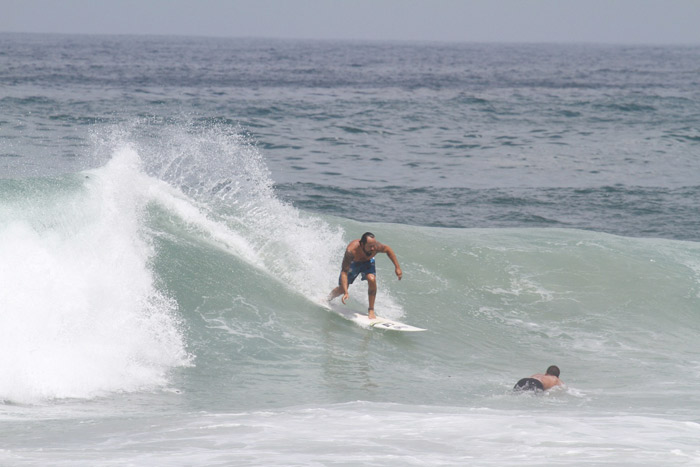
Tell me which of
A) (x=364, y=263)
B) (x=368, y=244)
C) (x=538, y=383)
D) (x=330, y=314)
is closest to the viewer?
(x=538, y=383)

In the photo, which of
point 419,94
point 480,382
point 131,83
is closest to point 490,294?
point 480,382

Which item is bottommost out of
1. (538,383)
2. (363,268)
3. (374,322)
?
(538,383)

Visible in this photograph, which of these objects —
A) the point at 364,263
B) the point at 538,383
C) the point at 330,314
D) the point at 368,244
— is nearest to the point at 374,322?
the point at 330,314

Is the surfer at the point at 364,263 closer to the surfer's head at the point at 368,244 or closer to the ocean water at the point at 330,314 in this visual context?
the surfer's head at the point at 368,244

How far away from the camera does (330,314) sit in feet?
38.5

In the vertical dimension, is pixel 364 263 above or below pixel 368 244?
below

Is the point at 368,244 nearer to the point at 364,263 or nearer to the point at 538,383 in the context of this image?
the point at 364,263

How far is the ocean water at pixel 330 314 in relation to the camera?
6.98 m

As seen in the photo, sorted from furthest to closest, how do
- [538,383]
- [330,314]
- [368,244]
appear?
[330,314]
[368,244]
[538,383]

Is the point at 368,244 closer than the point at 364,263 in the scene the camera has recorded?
Yes

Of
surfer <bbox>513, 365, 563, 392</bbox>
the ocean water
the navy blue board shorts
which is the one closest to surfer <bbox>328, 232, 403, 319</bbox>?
the navy blue board shorts

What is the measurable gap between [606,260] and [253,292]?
6676 mm

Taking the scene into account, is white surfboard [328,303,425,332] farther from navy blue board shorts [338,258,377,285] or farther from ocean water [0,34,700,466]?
navy blue board shorts [338,258,377,285]

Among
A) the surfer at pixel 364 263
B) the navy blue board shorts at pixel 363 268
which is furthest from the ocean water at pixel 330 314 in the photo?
the navy blue board shorts at pixel 363 268
